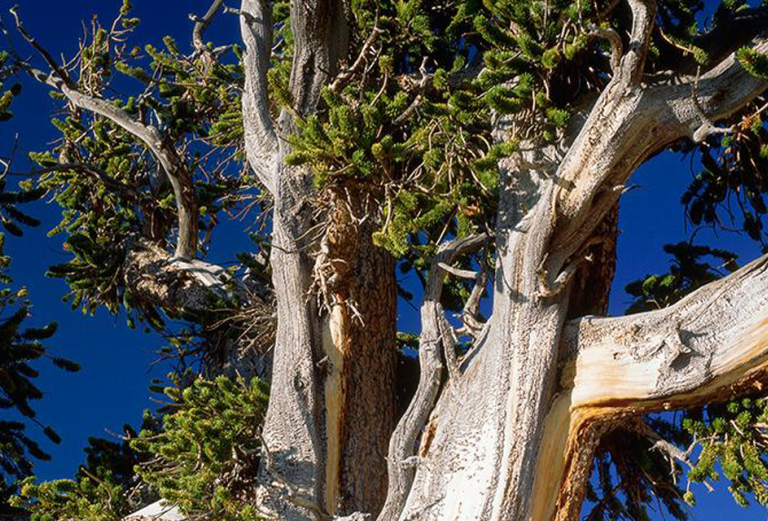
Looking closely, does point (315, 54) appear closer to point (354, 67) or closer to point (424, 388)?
point (354, 67)

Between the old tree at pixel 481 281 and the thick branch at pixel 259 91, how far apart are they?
0.07 feet

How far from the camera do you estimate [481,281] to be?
6859 millimetres

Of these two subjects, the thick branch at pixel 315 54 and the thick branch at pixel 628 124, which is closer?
the thick branch at pixel 628 124

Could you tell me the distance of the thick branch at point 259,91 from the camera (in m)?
7.36

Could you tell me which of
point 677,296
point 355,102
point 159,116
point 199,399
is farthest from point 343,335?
point 159,116

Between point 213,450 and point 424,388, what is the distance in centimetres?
174

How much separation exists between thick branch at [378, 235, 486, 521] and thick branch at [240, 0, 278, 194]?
1.56 meters

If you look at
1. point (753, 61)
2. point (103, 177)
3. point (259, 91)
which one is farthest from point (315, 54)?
point (103, 177)

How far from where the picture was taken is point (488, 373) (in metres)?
6.07

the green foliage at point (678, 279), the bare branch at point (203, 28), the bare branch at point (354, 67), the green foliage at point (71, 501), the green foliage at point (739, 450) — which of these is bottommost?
the green foliage at point (739, 450)

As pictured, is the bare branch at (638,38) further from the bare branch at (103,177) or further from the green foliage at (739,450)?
the bare branch at (103,177)

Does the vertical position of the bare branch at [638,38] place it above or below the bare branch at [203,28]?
below

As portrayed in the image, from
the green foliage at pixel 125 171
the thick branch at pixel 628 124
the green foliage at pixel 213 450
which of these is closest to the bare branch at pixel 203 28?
the green foliage at pixel 125 171

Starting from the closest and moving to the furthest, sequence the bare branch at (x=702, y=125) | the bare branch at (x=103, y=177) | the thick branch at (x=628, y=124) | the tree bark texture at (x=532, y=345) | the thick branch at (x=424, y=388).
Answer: the bare branch at (x=702, y=125) < the tree bark texture at (x=532, y=345) < the thick branch at (x=628, y=124) < the thick branch at (x=424, y=388) < the bare branch at (x=103, y=177)
